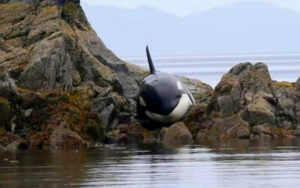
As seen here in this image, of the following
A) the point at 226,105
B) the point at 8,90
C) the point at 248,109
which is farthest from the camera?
the point at 226,105

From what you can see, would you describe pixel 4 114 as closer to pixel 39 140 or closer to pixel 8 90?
pixel 8 90

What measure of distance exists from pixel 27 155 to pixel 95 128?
548 cm

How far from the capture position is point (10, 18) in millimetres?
52031

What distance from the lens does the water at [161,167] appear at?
27.2 m

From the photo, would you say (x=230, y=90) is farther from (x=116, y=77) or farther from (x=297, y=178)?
(x=297, y=178)

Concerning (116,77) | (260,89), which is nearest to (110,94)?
(116,77)

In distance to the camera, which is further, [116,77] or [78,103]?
[116,77]

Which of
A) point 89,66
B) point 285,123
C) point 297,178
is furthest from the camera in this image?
point 89,66

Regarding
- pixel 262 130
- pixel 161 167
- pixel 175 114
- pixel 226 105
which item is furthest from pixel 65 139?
pixel 161 167

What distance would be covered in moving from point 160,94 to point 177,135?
3401 millimetres

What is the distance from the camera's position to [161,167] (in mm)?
31734

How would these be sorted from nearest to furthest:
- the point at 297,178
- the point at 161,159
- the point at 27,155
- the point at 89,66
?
1. the point at 297,178
2. the point at 161,159
3. the point at 27,155
4. the point at 89,66

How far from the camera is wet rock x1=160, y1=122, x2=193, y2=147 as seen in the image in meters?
43.1

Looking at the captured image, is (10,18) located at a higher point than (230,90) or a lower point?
higher
